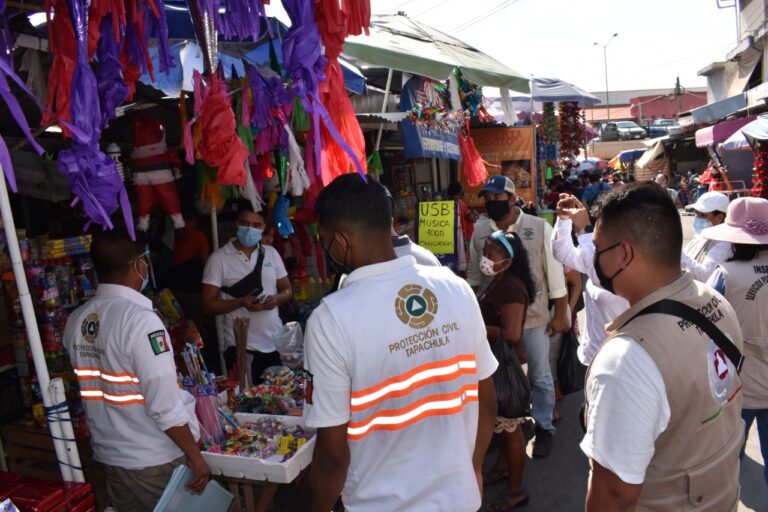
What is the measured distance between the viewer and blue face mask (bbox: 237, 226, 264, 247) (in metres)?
4.16

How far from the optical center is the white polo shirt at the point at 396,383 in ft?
5.63

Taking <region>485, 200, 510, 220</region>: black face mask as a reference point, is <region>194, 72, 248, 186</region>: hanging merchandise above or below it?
above

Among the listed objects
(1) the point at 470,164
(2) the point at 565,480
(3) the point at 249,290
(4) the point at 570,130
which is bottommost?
(2) the point at 565,480

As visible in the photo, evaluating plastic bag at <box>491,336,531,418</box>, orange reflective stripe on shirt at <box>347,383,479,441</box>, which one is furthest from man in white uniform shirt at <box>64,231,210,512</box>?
plastic bag at <box>491,336,531,418</box>

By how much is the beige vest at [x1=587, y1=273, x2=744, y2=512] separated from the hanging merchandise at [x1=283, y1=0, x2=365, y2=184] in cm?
163

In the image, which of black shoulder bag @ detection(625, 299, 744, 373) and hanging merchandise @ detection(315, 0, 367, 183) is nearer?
black shoulder bag @ detection(625, 299, 744, 373)

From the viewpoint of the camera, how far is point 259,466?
2.69 meters

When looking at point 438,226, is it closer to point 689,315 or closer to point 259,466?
point 259,466

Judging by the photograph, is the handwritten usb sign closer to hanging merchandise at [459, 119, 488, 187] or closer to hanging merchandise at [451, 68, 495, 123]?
hanging merchandise at [459, 119, 488, 187]

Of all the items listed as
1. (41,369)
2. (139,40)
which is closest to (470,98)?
(139,40)

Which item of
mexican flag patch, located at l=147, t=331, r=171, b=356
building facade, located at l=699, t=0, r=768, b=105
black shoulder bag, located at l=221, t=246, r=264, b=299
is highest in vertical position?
building facade, located at l=699, t=0, r=768, b=105

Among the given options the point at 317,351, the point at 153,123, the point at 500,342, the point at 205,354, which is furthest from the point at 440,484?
the point at 205,354

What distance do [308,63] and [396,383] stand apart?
6.43ft

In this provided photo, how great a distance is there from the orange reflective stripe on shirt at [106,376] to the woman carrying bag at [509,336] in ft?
6.83
